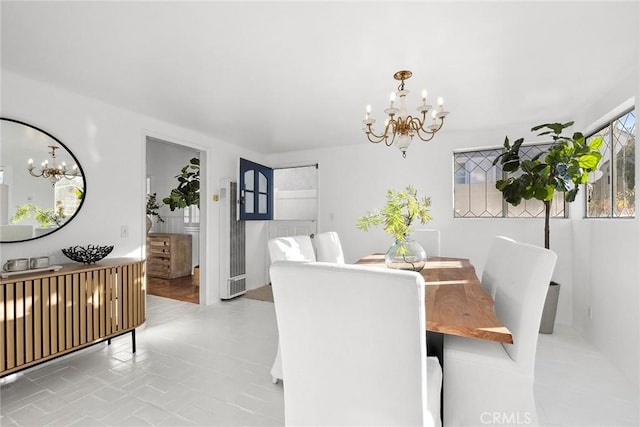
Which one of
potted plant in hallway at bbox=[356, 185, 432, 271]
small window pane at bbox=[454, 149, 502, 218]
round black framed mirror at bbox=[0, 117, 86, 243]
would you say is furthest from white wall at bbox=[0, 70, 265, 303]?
small window pane at bbox=[454, 149, 502, 218]

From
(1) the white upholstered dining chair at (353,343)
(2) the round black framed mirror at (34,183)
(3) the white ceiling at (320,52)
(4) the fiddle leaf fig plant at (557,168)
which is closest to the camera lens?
(1) the white upholstered dining chair at (353,343)

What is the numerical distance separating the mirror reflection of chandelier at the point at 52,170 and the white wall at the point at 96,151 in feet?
0.45

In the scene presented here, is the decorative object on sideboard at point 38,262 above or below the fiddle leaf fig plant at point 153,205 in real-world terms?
below

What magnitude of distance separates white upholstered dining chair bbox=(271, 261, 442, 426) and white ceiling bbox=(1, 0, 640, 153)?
141cm

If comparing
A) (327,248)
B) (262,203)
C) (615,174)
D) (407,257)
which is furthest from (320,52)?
(262,203)

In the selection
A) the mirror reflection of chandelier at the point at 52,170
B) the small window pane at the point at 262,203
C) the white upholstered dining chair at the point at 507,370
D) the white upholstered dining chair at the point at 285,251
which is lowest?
the white upholstered dining chair at the point at 507,370

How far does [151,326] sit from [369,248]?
115 inches

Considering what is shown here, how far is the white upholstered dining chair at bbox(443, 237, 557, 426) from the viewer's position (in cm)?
140

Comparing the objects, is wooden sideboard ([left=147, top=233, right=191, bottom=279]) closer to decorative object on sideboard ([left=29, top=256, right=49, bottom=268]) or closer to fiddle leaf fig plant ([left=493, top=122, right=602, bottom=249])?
decorative object on sideboard ([left=29, top=256, right=49, bottom=268])

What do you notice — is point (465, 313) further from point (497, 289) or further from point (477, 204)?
point (477, 204)

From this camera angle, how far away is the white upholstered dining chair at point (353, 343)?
3.09 feet

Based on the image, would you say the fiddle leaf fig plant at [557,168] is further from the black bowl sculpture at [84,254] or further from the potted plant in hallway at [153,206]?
the potted plant in hallway at [153,206]

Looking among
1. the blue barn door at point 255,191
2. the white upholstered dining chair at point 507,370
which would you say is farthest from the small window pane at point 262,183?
the white upholstered dining chair at point 507,370

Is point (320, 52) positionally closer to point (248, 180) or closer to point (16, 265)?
point (16, 265)
